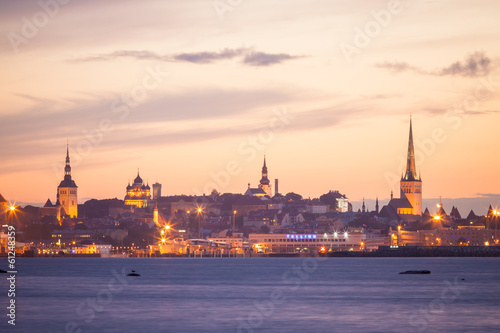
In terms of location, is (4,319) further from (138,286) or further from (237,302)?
(138,286)

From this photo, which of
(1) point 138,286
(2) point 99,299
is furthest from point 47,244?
(2) point 99,299

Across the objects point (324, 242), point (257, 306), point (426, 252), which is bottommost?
point (257, 306)

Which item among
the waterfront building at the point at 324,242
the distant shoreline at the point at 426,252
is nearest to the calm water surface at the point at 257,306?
the distant shoreline at the point at 426,252

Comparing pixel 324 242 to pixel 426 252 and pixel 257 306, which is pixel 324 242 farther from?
pixel 257 306

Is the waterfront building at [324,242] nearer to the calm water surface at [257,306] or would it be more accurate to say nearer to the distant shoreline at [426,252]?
the distant shoreline at [426,252]

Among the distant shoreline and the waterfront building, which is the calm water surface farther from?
the waterfront building

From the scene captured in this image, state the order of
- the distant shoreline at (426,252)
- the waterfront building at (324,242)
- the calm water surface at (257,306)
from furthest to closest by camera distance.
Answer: the waterfront building at (324,242) < the distant shoreline at (426,252) < the calm water surface at (257,306)

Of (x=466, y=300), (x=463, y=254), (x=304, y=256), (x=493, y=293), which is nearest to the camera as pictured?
(x=466, y=300)

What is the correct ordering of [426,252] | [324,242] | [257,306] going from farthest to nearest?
[324,242] → [426,252] → [257,306]

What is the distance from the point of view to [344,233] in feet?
650

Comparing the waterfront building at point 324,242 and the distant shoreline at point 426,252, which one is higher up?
the waterfront building at point 324,242

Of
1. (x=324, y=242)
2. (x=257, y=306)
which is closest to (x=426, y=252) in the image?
(x=324, y=242)

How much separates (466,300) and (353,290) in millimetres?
13212

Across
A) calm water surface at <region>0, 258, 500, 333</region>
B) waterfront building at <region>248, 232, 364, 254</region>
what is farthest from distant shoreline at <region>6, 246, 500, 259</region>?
calm water surface at <region>0, 258, 500, 333</region>
